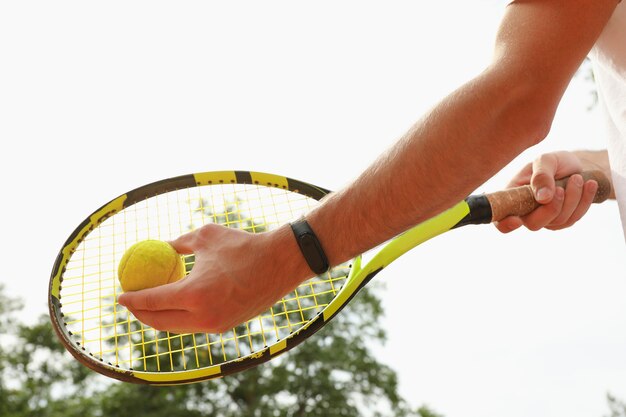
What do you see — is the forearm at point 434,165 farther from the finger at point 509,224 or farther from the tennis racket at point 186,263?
the finger at point 509,224

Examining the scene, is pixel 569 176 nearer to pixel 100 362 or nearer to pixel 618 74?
pixel 618 74

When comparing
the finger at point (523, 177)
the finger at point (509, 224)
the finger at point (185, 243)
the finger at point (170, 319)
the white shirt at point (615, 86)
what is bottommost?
the finger at point (170, 319)

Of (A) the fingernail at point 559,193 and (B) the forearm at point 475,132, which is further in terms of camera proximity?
(A) the fingernail at point 559,193

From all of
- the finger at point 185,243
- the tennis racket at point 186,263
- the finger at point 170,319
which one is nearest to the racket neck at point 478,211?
the tennis racket at point 186,263

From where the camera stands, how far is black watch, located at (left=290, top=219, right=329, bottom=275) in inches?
65.1

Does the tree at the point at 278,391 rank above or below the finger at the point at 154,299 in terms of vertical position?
above

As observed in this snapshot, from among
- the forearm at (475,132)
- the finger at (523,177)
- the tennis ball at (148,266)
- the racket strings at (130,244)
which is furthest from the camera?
the finger at (523,177)

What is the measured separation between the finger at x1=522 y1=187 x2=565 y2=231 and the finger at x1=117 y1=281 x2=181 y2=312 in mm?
1450

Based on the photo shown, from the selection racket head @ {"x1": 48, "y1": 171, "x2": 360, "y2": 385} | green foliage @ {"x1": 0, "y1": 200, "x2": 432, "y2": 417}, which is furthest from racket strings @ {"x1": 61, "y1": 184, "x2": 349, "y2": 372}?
green foliage @ {"x1": 0, "y1": 200, "x2": 432, "y2": 417}

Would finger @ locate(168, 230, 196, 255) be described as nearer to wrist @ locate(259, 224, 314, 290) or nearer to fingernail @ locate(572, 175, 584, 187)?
wrist @ locate(259, 224, 314, 290)

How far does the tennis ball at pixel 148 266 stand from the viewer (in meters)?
2.19

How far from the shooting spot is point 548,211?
2609 mm

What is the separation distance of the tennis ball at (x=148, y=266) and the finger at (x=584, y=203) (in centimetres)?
142

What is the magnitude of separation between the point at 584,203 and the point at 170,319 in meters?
1.64
